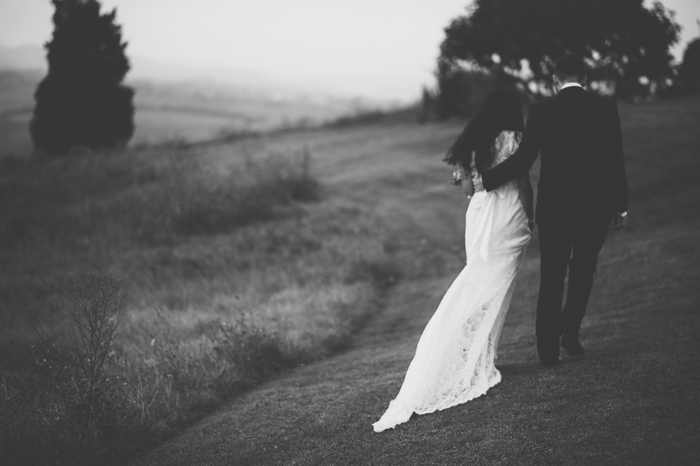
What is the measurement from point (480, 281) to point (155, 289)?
220 inches

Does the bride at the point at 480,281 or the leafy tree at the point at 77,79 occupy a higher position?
the leafy tree at the point at 77,79

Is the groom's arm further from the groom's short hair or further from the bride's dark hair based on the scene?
the groom's short hair

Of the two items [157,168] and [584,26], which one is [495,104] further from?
[584,26]

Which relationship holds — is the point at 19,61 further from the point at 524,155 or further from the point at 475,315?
the point at 475,315

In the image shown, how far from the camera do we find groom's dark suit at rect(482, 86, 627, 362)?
4.00 metres

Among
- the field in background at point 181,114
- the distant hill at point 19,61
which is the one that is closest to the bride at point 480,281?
the field in background at point 181,114

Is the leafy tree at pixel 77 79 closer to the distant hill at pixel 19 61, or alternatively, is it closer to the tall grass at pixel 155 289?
the tall grass at pixel 155 289

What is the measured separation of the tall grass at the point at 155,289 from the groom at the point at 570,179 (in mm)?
2937

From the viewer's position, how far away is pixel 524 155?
406cm

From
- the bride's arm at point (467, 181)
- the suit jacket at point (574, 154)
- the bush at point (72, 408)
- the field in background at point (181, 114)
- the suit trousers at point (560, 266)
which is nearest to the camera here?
the bush at point (72, 408)

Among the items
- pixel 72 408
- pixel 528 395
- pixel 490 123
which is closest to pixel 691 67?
pixel 490 123

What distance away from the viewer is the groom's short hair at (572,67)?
4.14 metres

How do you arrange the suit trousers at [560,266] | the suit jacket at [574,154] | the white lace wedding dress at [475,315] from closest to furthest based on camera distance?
the white lace wedding dress at [475,315] → the suit jacket at [574,154] → the suit trousers at [560,266]

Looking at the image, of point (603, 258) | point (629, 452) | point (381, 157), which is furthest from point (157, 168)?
point (629, 452)
